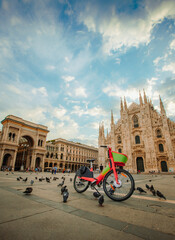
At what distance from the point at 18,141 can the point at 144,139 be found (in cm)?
3197

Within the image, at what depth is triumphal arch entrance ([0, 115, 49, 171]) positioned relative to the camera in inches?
1227

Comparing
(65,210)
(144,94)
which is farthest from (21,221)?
(144,94)

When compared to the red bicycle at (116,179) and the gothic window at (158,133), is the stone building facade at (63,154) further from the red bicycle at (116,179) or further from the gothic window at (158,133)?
the red bicycle at (116,179)

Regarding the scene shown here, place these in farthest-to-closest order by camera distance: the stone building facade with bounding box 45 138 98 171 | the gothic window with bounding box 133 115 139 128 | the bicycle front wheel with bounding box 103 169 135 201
→ 1. the stone building facade with bounding box 45 138 98 171
2. the gothic window with bounding box 133 115 139 128
3. the bicycle front wheel with bounding box 103 169 135 201

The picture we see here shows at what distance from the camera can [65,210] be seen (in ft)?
7.84

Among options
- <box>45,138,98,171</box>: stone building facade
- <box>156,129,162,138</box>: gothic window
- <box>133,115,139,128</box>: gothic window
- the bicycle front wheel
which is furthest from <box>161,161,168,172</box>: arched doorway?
<box>45,138,98,171</box>: stone building facade

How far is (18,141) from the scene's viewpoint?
33438mm

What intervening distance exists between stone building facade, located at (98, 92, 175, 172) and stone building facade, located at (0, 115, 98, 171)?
18623mm

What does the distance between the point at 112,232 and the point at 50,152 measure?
51344mm

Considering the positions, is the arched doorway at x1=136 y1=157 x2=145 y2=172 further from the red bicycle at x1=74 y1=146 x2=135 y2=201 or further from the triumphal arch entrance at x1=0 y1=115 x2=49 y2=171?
the red bicycle at x1=74 y1=146 x2=135 y2=201

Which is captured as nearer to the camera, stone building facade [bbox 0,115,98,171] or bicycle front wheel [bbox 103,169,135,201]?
bicycle front wheel [bbox 103,169,135,201]

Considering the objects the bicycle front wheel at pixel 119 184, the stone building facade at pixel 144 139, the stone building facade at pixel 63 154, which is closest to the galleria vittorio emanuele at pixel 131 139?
the stone building facade at pixel 144 139

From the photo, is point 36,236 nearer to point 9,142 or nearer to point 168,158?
point 168,158

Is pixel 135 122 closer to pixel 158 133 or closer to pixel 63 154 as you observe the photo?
pixel 158 133
